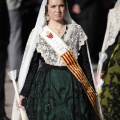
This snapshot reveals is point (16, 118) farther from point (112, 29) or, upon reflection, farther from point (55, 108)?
point (112, 29)

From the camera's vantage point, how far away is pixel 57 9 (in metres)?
6.55

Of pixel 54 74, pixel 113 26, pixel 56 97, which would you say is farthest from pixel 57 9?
pixel 113 26

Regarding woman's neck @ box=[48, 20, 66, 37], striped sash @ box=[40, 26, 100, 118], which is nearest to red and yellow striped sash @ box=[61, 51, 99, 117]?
striped sash @ box=[40, 26, 100, 118]

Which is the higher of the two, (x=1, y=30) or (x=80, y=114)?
(x=1, y=30)

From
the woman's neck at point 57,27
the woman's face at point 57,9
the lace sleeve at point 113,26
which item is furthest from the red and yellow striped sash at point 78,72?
the lace sleeve at point 113,26

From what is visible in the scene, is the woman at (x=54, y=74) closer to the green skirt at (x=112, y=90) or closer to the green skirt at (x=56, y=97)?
the green skirt at (x=56, y=97)

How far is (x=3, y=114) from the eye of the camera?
8266 mm

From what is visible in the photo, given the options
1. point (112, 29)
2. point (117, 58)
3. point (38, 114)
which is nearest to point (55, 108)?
point (38, 114)

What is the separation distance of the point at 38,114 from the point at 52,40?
661mm

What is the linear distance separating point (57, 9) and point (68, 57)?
43 centimetres

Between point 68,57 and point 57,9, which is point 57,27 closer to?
point 57,9

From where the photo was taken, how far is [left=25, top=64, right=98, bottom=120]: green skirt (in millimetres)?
6484

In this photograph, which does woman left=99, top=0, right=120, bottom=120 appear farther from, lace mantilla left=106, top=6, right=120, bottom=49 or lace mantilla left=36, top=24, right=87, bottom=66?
lace mantilla left=106, top=6, right=120, bottom=49

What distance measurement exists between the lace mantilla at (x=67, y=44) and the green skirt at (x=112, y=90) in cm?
89
